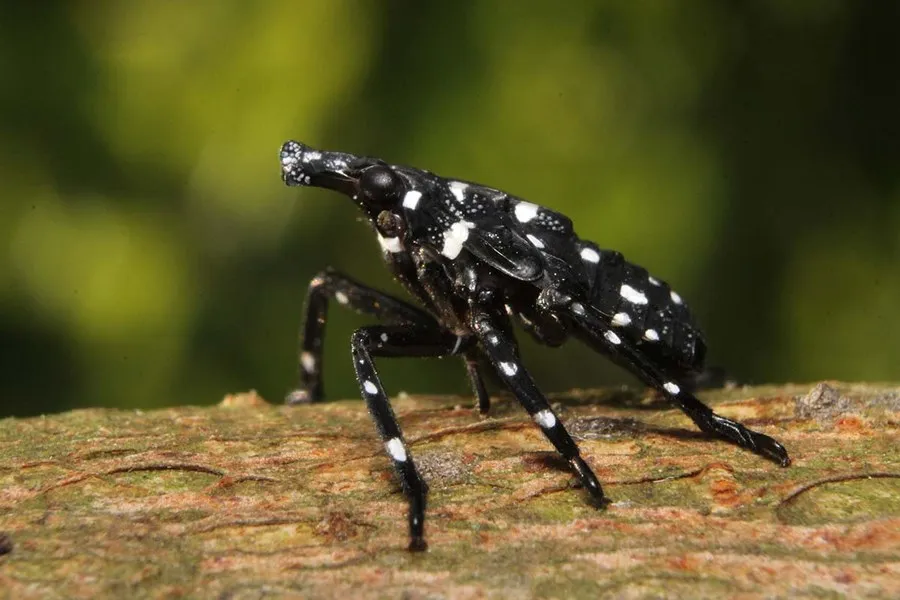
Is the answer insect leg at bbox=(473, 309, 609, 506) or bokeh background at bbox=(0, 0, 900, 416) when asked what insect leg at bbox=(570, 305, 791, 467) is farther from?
bokeh background at bbox=(0, 0, 900, 416)

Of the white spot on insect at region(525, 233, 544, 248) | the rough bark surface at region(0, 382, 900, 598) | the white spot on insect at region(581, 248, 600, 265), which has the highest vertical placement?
the white spot on insect at region(525, 233, 544, 248)

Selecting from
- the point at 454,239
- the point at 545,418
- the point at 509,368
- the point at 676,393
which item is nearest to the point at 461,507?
the point at 545,418

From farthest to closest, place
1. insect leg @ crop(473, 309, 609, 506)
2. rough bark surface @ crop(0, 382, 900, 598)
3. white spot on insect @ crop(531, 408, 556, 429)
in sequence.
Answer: white spot on insect @ crop(531, 408, 556, 429)
insect leg @ crop(473, 309, 609, 506)
rough bark surface @ crop(0, 382, 900, 598)

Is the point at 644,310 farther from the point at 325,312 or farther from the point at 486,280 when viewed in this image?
the point at 325,312

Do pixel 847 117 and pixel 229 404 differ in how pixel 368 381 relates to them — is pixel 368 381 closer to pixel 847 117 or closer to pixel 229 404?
pixel 229 404

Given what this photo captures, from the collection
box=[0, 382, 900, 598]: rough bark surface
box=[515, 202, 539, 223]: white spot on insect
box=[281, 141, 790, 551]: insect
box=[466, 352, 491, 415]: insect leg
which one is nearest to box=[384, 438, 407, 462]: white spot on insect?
box=[0, 382, 900, 598]: rough bark surface

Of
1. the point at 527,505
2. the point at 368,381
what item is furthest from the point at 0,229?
the point at 527,505
